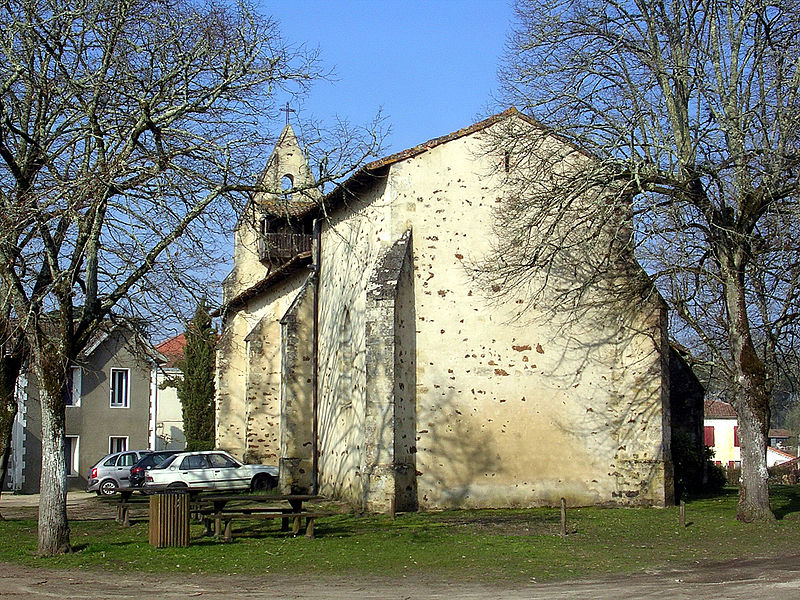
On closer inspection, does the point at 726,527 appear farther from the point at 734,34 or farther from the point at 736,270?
the point at 734,34

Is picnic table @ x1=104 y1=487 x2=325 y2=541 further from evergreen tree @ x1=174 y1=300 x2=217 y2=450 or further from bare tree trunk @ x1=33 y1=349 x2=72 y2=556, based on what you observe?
evergreen tree @ x1=174 y1=300 x2=217 y2=450

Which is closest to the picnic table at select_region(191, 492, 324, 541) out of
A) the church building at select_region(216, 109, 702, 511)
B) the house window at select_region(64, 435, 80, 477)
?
Answer: the church building at select_region(216, 109, 702, 511)

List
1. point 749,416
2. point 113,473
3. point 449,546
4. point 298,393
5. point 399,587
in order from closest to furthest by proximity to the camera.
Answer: point 399,587 < point 449,546 < point 749,416 < point 298,393 < point 113,473

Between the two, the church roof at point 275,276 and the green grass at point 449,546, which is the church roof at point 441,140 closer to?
the church roof at point 275,276

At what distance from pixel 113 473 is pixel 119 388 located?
1120cm

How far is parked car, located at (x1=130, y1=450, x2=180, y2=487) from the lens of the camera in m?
26.8

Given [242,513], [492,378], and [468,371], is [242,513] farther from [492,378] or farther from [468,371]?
[492,378]

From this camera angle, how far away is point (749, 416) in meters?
16.4

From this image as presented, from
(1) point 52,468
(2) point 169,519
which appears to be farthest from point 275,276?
(1) point 52,468

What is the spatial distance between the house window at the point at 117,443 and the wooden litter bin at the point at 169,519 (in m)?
28.2

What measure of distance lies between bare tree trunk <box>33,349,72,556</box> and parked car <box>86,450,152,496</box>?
17427 mm

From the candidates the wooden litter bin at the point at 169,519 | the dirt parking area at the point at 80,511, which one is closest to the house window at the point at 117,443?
the dirt parking area at the point at 80,511

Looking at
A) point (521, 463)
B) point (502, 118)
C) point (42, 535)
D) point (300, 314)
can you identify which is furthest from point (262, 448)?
point (42, 535)

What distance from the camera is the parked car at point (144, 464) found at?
26.8 m
